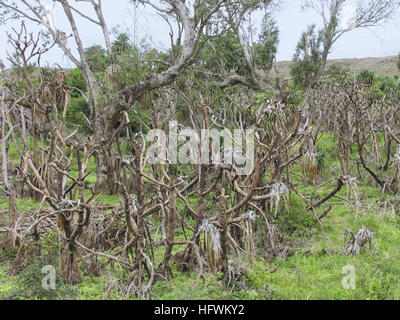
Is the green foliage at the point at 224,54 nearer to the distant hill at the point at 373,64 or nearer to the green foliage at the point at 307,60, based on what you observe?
the green foliage at the point at 307,60

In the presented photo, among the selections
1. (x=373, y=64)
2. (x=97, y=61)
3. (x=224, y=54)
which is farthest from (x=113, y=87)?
(x=373, y=64)

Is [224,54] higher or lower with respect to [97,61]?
higher

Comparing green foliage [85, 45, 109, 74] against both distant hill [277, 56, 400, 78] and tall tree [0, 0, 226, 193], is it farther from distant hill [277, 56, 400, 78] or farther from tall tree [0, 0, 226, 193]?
distant hill [277, 56, 400, 78]

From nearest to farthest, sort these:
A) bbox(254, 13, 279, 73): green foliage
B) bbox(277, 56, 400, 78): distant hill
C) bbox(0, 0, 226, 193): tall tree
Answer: bbox(0, 0, 226, 193): tall tree → bbox(254, 13, 279, 73): green foliage → bbox(277, 56, 400, 78): distant hill

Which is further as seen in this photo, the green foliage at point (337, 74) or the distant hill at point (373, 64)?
the distant hill at point (373, 64)

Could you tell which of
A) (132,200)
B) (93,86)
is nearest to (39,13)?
(93,86)

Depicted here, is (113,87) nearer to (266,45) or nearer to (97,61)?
(97,61)

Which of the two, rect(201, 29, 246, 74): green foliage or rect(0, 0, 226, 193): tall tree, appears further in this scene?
rect(201, 29, 246, 74): green foliage

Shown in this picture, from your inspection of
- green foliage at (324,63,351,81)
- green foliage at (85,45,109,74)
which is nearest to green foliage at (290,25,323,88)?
green foliage at (324,63,351,81)

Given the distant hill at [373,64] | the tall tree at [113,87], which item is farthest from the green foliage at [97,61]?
the distant hill at [373,64]

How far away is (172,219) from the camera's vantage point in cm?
444

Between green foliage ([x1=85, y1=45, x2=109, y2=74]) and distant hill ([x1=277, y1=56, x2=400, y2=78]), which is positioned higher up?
distant hill ([x1=277, y1=56, x2=400, y2=78])

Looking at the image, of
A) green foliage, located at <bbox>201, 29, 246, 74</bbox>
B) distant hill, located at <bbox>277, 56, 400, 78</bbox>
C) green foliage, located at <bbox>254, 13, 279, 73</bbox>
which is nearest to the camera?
green foliage, located at <bbox>201, 29, 246, 74</bbox>

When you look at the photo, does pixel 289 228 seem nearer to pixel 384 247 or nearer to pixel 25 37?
pixel 384 247
